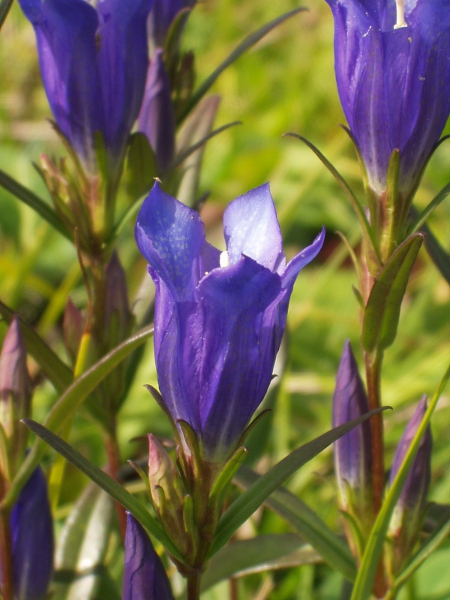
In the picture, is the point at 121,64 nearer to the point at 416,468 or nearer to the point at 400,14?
the point at 400,14

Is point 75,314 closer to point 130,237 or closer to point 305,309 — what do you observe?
point 305,309

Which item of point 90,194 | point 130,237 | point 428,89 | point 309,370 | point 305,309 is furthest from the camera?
point 130,237

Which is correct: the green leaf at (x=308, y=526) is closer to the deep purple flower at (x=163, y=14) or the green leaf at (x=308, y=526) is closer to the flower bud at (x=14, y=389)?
the flower bud at (x=14, y=389)

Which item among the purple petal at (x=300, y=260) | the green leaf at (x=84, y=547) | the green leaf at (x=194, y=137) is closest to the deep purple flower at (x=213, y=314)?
the purple petal at (x=300, y=260)

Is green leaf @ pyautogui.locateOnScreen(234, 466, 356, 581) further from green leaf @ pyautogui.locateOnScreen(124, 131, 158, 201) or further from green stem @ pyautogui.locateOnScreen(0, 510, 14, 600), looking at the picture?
green leaf @ pyautogui.locateOnScreen(124, 131, 158, 201)

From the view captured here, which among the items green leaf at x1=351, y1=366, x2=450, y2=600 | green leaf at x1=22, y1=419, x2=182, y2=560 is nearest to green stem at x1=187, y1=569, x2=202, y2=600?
green leaf at x1=22, y1=419, x2=182, y2=560

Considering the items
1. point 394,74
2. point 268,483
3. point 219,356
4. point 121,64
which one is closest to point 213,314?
point 219,356

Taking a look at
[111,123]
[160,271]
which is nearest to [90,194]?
[111,123]

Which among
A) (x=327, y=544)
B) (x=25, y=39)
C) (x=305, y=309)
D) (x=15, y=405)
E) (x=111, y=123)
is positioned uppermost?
(x=25, y=39)
